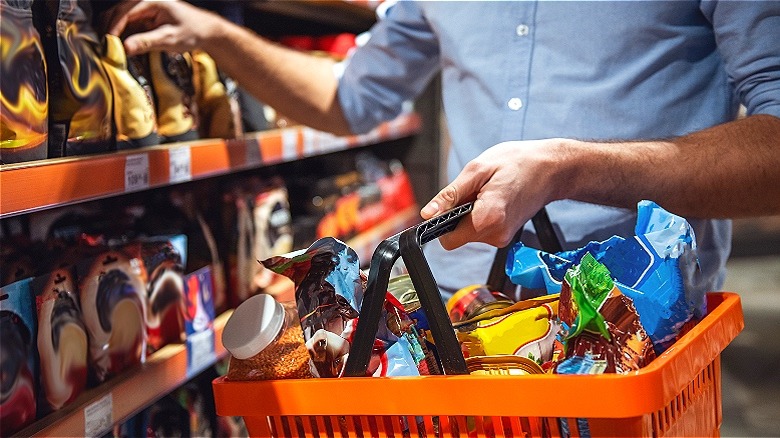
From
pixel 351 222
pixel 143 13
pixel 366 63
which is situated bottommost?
pixel 351 222

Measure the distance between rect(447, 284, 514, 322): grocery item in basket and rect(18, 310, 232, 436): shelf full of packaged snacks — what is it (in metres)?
0.62

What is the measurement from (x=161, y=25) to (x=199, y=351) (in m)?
0.69

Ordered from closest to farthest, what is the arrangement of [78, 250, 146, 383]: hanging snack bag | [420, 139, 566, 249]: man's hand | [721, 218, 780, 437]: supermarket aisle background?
[420, 139, 566, 249]: man's hand
[78, 250, 146, 383]: hanging snack bag
[721, 218, 780, 437]: supermarket aisle background

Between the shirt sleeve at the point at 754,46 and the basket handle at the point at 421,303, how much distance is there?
2.30ft

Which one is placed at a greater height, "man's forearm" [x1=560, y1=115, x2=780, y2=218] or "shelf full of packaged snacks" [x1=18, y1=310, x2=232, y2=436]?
"man's forearm" [x1=560, y1=115, x2=780, y2=218]

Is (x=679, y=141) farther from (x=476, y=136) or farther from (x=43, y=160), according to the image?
(x=43, y=160)

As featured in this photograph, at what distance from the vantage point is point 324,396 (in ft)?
3.18

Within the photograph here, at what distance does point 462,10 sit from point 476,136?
10.0 inches

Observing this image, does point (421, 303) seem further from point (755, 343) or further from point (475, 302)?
point (755, 343)

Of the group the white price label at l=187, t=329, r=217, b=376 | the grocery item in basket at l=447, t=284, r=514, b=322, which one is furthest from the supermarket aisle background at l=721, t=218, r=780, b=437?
the grocery item in basket at l=447, t=284, r=514, b=322

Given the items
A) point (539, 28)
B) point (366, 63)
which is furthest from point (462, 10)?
point (366, 63)

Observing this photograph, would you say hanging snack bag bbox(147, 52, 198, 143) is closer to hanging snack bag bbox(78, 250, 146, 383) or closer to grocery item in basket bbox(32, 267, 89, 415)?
hanging snack bag bbox(78, 250, 146, 383)

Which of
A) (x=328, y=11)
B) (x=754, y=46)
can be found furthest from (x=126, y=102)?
(x=328, y=11)

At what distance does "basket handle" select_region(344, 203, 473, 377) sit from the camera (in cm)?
95
